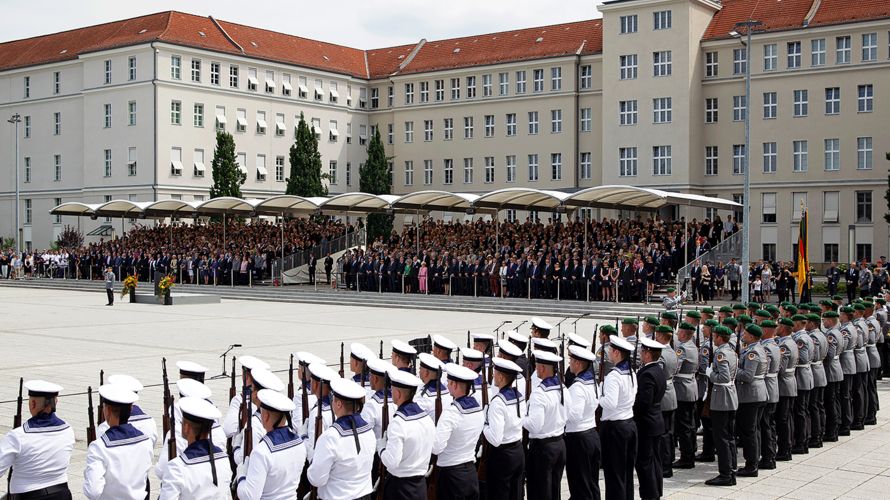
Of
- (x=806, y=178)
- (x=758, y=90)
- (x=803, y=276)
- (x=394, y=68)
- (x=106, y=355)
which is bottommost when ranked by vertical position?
(x=106, y=355)

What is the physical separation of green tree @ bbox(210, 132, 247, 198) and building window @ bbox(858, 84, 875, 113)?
35.6 meters

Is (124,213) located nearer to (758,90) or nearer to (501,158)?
(501,158)

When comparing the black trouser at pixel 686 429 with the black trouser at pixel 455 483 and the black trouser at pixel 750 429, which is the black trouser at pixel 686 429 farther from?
the black trouser at pixel 455 483

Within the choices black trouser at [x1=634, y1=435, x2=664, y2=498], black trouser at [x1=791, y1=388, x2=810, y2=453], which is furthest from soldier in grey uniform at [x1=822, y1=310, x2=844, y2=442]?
black trouser at [x1=634, y1=435, x2=664, y2=498]

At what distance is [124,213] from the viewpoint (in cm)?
5209

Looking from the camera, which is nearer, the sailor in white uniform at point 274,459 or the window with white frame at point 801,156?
the sailor in white uniform at point 274,459

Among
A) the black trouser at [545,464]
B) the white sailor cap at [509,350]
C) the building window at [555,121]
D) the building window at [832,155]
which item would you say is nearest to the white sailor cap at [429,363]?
the black trouser at [545,464]

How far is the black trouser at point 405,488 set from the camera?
7.16 metres

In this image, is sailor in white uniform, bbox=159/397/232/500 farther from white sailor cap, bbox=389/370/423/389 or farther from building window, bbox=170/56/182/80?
building window, bbox=170/56/182/80

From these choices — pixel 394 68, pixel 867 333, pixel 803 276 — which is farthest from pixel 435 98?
pixel 867 333

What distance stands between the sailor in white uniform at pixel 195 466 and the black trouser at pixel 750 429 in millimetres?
6714

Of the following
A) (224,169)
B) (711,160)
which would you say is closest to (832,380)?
(711,160)

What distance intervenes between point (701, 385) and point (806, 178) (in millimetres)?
47609

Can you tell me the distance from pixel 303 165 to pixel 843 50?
31.7m
